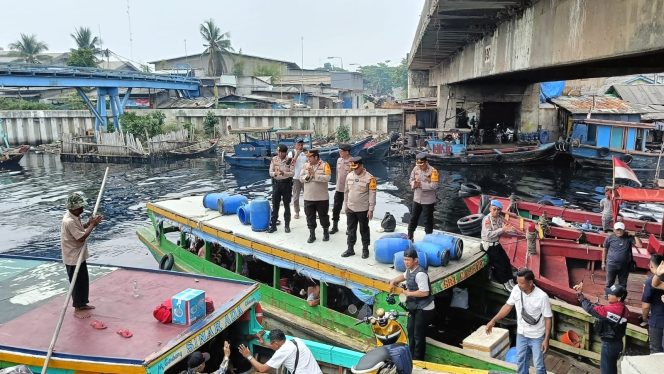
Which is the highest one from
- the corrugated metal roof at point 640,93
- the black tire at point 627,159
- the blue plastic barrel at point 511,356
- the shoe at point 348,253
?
the corrugated metal roof at point 640,93

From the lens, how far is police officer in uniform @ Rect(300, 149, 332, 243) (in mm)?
8422

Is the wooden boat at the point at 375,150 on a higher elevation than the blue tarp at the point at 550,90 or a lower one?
lower

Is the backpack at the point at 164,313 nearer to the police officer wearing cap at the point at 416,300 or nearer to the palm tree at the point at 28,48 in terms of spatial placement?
the police officer wearing cap at the point at 416,300

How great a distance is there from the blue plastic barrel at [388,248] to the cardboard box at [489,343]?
1540 mm

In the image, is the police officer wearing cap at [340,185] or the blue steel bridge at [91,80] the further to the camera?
the blue steel bridge at [91,80]

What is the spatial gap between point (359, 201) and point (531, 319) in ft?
10.5

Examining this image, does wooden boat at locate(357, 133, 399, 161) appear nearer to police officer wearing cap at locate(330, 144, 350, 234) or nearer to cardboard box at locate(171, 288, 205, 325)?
police officer wearing cap at locate(330, 144, 350, 234)

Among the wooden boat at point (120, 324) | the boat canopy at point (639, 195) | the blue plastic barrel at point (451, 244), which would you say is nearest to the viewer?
the wooden boat at point (120, 324)

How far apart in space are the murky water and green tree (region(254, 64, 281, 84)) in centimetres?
2758

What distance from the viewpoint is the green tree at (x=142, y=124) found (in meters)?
36.0

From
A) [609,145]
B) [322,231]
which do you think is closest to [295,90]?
[609,145]

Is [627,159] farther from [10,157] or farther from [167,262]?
[10,157]

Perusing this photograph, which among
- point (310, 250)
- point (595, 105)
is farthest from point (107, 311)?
point (595, 105)

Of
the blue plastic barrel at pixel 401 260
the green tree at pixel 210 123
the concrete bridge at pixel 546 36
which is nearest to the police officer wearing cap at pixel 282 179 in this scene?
the blue plastic barrel at pixel 401 260
